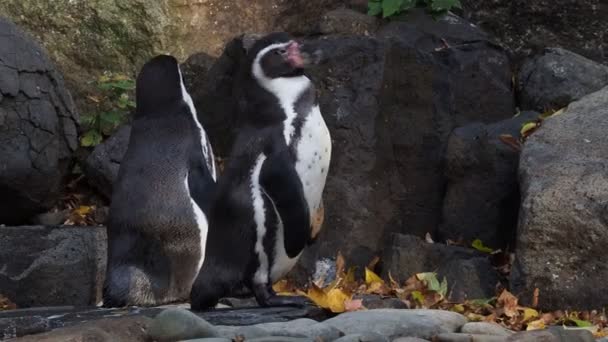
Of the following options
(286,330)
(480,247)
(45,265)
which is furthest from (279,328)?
(45,265)

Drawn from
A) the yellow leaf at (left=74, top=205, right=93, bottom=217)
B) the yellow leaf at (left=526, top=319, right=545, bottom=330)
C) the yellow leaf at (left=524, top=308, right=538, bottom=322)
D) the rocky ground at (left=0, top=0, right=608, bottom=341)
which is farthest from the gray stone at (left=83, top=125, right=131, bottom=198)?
the yellow leaf at (left=526, top=319, right=545, bottom=330)

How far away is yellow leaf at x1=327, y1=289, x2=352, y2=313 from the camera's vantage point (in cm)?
612

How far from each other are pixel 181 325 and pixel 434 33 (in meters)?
Result: 4.75

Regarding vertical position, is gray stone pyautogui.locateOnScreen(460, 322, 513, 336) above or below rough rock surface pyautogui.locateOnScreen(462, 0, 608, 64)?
below

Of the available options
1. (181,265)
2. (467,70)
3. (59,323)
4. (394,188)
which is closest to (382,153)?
(394,188)

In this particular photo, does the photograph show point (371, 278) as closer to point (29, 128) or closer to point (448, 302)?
point (448, 302)

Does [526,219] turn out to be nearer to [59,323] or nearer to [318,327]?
[318,327]

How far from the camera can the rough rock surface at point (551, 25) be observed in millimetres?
10016

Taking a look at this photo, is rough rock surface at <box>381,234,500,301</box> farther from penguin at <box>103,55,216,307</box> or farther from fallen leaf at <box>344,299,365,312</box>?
fallen leaf at <box>344,299,365,312</box>

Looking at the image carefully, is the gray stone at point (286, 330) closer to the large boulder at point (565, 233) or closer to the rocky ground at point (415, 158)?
the rocky ground at point (415, 158)

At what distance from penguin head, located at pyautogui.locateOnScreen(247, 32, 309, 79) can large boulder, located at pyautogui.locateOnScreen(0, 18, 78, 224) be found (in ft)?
9.55

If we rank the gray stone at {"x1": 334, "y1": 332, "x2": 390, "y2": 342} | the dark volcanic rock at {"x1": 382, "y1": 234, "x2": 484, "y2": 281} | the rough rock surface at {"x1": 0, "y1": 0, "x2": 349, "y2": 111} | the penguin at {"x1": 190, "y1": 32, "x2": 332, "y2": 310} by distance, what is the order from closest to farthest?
the gray stone at {"x1": 334, "y1": 332, "x2": 390, "y2": 342} < the penguin at {"x1": 190, "y1": 32, "x2": 332, "y2": 310} < the dark volcanic rock at {"x1": 382, "y1": 234, "x2": 484, "y2": 281} < the rough rock surface at {"x1": 0, "y1": 0, "x2": 349, "y2": 111}

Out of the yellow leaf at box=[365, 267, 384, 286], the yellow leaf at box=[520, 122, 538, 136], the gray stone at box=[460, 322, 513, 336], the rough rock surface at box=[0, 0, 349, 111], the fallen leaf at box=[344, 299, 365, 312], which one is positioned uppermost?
the rough rock surface at box=[0, 0, 349, 111]

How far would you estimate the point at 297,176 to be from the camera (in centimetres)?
625
